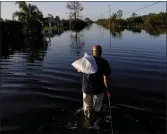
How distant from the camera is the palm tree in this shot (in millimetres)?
46000

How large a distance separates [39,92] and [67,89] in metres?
1.04

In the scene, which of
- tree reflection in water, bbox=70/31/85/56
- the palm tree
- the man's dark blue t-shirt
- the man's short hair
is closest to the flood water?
the man's dark blue t-shirt

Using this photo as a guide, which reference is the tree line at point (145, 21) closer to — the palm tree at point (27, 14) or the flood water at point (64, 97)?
the palm tree at point (27, 14)

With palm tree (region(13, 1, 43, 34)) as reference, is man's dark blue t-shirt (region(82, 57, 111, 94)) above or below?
below

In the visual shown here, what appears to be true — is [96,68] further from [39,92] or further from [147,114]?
[39,92]

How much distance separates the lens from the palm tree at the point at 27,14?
4600 centimetres

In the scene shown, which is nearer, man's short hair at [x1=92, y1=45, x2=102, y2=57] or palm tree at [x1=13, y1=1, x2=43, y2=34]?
man's short hair at [x1=92, y1=45, x2=102, y2=57]

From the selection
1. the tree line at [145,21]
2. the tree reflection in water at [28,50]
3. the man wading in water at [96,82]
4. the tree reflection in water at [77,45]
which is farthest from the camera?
the tree line at [145,21]

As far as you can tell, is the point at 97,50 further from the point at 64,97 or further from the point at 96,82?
the point at 64,97

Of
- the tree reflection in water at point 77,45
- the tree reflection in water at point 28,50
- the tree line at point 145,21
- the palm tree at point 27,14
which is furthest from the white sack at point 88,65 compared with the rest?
the tree line at point 145,21

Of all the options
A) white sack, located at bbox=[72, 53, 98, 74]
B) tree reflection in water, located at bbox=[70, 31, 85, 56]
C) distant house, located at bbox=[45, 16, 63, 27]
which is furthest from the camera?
distant house, located at bbox=[45, 16, 63, 27]

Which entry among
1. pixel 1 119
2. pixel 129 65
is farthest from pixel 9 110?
pixel 129 65

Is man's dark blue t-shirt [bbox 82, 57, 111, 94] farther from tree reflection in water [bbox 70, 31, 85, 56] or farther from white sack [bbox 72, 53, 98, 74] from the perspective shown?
tree reflection in water [bbox 70, 31, 85, 56]

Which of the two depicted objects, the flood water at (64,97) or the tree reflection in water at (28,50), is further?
the tree reflection in water at (28,50)
